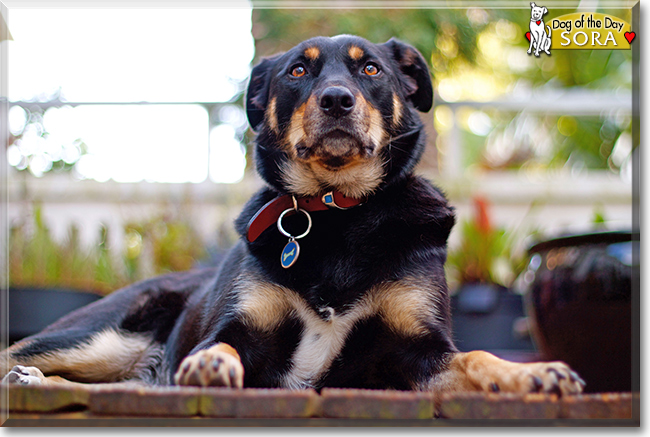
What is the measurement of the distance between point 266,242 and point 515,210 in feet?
15.7

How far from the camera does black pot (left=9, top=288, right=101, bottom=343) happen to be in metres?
3.81

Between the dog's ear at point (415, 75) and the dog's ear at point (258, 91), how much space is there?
602 mm

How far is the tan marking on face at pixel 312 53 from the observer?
2.33m

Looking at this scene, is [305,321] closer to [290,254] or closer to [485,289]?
[290,254]

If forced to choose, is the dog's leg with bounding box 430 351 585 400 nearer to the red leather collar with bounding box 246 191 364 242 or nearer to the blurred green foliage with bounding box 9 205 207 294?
the red leather collar with bounding box 246 191 364 242

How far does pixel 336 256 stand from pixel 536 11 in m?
1.33

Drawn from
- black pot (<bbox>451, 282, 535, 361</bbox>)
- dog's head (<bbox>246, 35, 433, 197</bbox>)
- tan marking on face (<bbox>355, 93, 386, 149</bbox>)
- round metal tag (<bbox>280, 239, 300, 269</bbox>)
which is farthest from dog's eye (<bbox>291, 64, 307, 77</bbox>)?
black pot (<bbox>451, 282, 535, 361</bbox>)

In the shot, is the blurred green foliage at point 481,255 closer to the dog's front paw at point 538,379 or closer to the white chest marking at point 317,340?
the white chest marking at point 317,340

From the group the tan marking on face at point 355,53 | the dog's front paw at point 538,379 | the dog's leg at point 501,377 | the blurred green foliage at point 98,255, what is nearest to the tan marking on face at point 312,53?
the tan marking on face at point 355,53

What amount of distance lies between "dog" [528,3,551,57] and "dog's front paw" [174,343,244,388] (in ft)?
5.73

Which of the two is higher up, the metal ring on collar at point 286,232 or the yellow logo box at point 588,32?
the yellow logo box at point 588,32

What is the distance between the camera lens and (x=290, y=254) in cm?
195

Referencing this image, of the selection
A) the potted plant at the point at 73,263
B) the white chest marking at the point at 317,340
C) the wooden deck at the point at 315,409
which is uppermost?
the wooden deck at the point at 315,409

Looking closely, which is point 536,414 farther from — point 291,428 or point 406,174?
point 406,174
